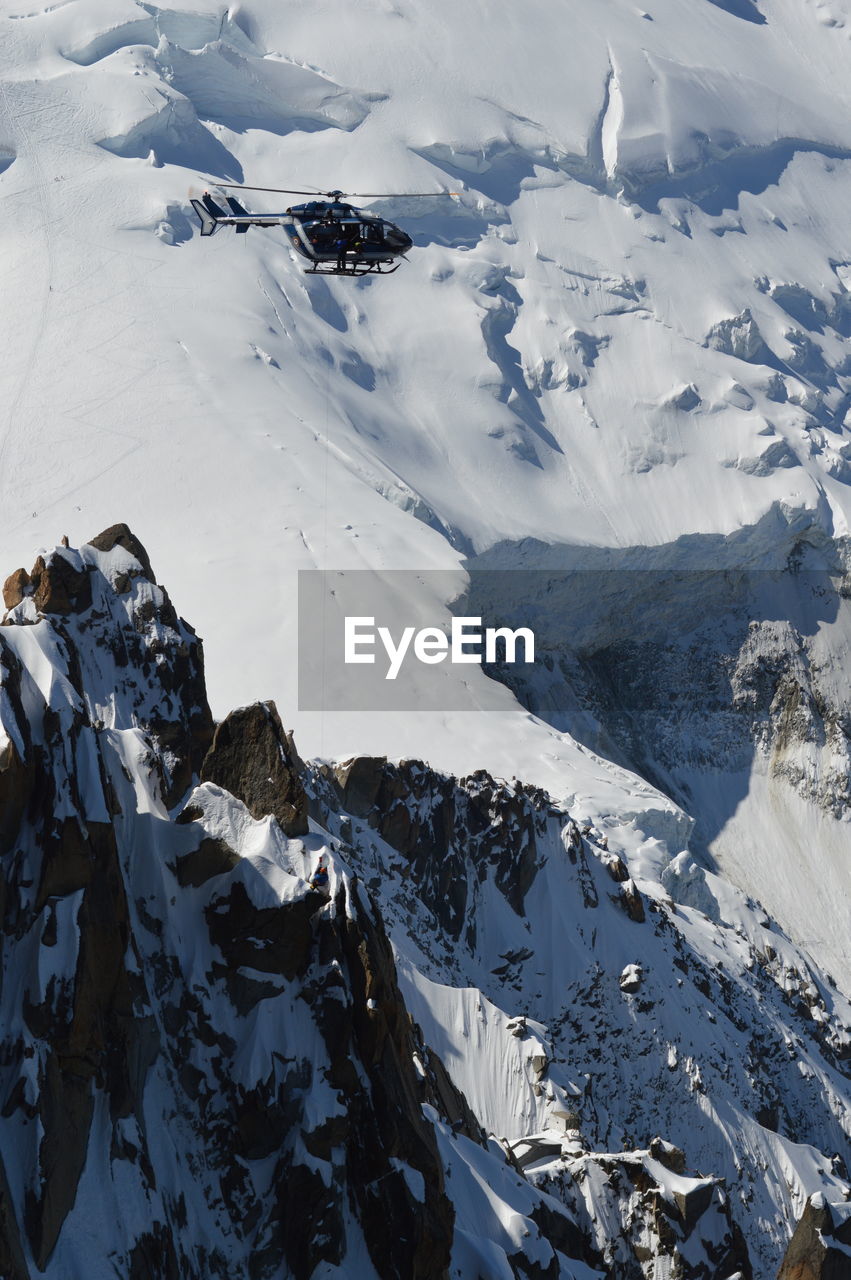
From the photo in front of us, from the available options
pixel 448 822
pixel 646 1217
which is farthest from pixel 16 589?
pixel 448 822

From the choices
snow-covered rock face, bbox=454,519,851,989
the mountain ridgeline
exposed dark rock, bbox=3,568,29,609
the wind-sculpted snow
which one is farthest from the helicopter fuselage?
snow-covered rock face, bbox=454,519,851,989

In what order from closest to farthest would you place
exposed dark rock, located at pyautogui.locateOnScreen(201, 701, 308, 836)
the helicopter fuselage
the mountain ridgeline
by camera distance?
1. the mountain ridgeline
2. exposed dark rock, located at pyautogui.locateOnScreen(201, 701, 308, 836)
3. the helicopter fuselage

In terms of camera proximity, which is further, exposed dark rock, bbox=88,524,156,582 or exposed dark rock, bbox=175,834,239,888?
exposed dark rock, bbox=88,524,156,582

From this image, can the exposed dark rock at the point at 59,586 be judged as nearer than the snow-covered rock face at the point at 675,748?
Yes

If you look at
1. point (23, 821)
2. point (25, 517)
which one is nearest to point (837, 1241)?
point (23, 821)

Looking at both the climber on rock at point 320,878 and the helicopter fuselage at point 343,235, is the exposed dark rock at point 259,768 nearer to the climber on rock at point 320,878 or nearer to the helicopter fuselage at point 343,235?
the climber on rock at point 320,878

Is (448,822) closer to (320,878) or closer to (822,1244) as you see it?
(822,1244)

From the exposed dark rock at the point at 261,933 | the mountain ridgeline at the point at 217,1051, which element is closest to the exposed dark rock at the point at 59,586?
the mountain ridgeline at the point at 217,1051

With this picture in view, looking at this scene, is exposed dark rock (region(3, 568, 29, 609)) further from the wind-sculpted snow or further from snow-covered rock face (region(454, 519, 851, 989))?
snow-covered rock face (region(454, 519, 851, 989))
